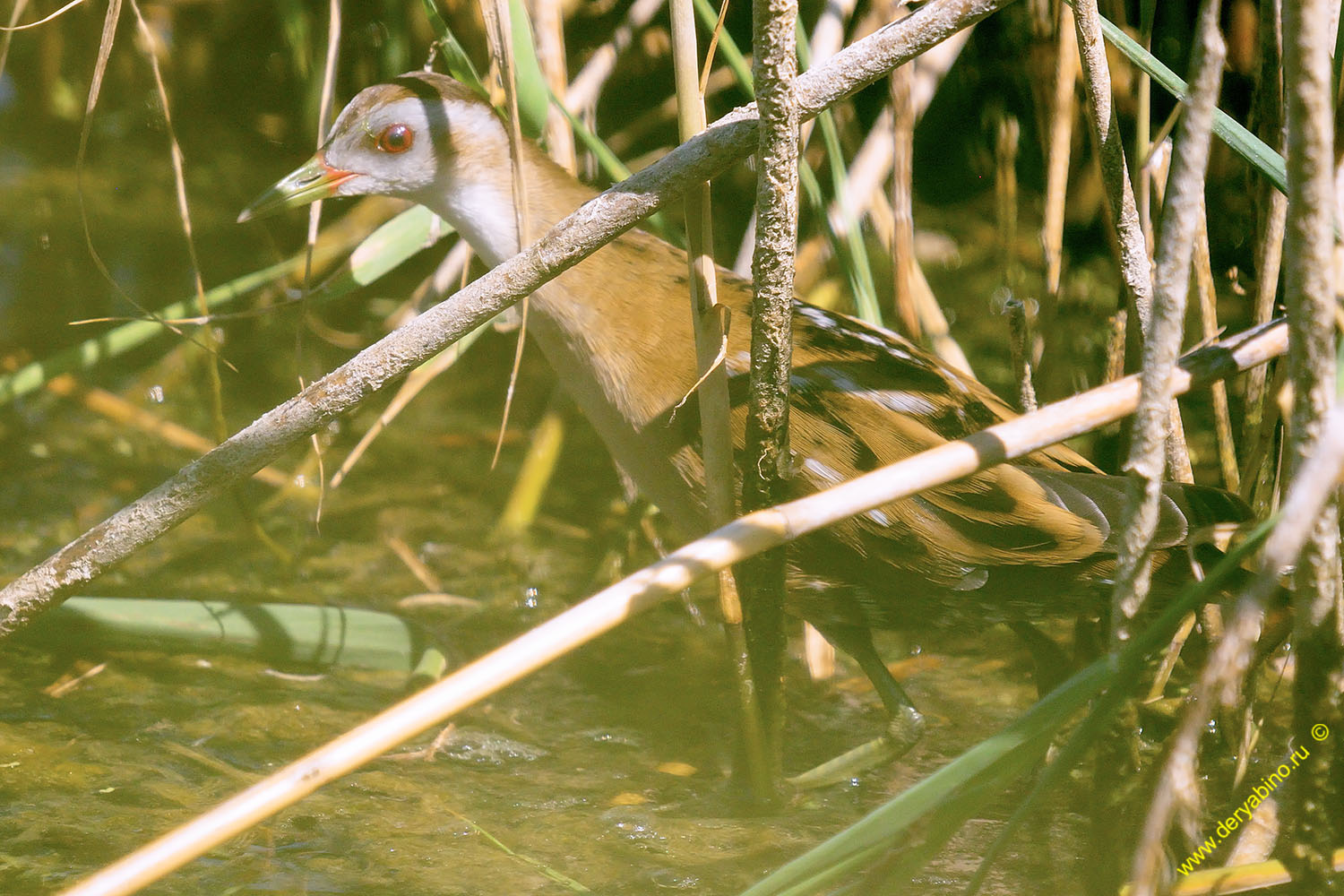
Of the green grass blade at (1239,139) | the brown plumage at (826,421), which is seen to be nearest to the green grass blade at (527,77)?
the brown plumage at (826,421)

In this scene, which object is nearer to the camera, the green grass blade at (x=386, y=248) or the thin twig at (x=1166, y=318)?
the thin twig at (x=1166, y=318)

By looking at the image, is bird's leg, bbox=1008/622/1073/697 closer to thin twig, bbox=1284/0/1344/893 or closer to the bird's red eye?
thin twig, bbox=1284/0/1344/893

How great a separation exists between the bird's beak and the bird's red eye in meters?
0.09

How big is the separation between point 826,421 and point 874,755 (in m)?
0.51

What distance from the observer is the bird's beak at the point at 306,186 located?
1960 mm

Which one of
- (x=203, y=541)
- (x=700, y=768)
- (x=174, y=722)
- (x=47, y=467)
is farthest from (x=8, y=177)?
(x=700, y=768)

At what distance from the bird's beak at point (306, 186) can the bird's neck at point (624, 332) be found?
0.93 feet

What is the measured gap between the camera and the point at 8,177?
308 centimetres

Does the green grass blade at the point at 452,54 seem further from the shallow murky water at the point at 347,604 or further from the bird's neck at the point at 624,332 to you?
the shallow murky water at the point at 347,604

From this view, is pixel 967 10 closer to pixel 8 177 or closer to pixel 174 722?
pixel 174 722

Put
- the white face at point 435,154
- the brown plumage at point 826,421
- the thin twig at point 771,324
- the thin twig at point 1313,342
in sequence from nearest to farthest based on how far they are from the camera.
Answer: the thin twig at point 1313,342, the thin twig at point 771,324, the brown plumage at point 826,421, the white face at point 435,154

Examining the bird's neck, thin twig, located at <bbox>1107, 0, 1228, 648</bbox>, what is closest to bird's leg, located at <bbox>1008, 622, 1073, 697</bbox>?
the bird's neck

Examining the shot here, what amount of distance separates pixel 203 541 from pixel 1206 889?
1.84 m

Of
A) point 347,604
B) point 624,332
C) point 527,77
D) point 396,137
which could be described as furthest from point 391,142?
point 347,604
